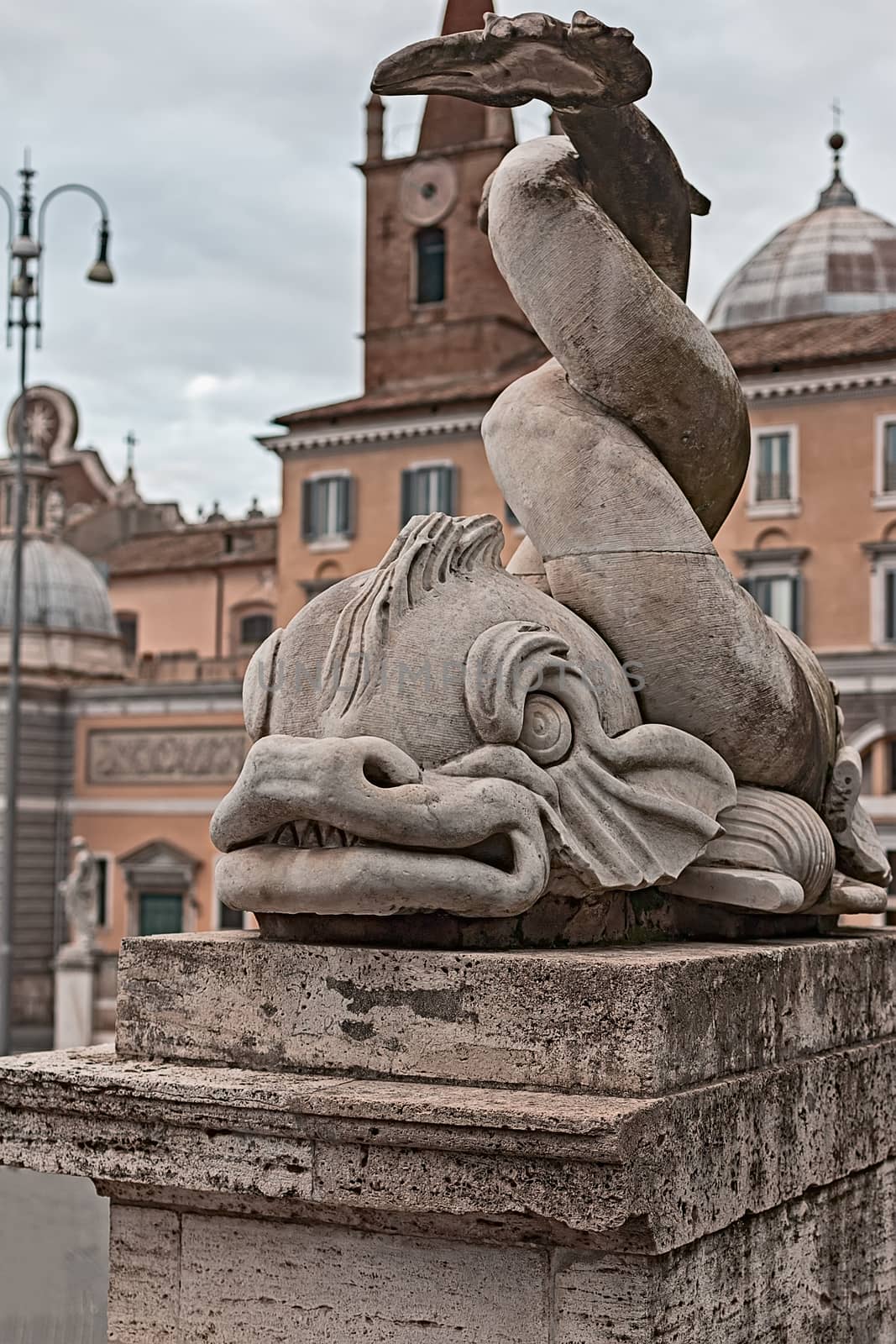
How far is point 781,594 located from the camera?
26984mm

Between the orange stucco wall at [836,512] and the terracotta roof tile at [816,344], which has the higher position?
the terracotta roof tile at [816,344]

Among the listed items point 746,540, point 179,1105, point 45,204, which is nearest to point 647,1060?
A: point 179,1105

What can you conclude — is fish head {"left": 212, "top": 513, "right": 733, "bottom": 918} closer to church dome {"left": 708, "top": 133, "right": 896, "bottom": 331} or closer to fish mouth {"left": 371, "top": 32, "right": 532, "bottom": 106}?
fish mouth {"left": 371, "top": 32, "right": 532, "bottom": 106}

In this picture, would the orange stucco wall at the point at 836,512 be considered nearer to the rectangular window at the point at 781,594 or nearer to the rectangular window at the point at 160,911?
the rectangular window at the point at 781,594

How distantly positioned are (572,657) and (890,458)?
76.9 ft

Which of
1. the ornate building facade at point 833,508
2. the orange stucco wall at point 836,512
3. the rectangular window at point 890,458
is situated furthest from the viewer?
the orange stucco wall at point 836,512

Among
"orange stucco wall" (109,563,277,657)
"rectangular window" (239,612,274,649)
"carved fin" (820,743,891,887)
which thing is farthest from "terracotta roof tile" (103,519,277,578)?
"carved fin" (820,743,891,887)

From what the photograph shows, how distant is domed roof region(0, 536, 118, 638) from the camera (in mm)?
34156

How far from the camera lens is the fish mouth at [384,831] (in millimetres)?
3361

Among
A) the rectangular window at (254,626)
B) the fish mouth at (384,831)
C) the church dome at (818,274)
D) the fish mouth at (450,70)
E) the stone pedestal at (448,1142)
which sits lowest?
the stone pedestal at (448,1142)

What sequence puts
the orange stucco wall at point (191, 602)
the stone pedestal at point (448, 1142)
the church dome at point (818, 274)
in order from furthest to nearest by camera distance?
the orange stucco wall at point (191, 602) → the church dome at point (818, 274) → the stone pedestal at point (448, 1142)

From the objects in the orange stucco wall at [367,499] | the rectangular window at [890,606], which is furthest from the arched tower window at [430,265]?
the rectangular window at [890,606]

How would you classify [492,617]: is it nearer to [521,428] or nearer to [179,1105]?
[521,428]

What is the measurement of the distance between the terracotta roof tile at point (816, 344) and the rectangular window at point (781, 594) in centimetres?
295
